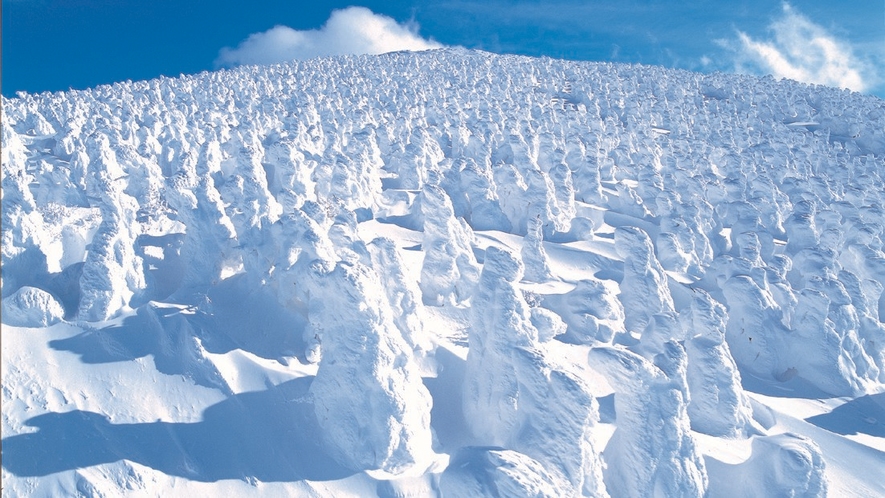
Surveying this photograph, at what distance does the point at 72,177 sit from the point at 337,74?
63581 millimetres

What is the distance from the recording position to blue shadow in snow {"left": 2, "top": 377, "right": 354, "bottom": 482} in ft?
30.1

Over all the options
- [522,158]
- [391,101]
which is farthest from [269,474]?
[391,101]

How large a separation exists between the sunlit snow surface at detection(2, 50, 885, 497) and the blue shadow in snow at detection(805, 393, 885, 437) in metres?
0.08

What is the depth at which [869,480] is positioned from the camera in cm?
1313

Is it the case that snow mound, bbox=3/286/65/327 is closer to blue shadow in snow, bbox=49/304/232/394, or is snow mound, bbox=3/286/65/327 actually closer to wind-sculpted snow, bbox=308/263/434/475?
blue shadow in snow, bbox=49/304/232/394

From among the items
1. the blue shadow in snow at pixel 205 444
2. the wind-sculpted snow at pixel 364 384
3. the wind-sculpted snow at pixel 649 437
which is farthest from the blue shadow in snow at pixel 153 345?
the wind-sculpted snow at pixel 649 437

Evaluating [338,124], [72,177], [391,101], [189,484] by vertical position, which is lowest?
[189,484]

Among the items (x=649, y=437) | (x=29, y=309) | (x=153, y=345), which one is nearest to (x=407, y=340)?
(x=153, y=345)

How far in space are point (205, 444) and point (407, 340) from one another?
16.7 ft

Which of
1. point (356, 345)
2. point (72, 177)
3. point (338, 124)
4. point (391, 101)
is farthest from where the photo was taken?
point (391, 101)

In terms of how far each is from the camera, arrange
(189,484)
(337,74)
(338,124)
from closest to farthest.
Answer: (189,484) < (338,124) < (337,74)

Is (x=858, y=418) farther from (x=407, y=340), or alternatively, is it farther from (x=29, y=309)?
(x=29, y=309)

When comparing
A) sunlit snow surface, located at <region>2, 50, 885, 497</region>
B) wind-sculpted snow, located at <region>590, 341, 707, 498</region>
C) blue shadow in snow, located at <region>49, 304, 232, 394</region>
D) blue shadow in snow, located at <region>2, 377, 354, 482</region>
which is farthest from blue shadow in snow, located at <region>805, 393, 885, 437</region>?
blue shadow in snow, located at <region>49, 304, 232, 394</region>

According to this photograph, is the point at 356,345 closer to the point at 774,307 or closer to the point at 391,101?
the point at 774,307
